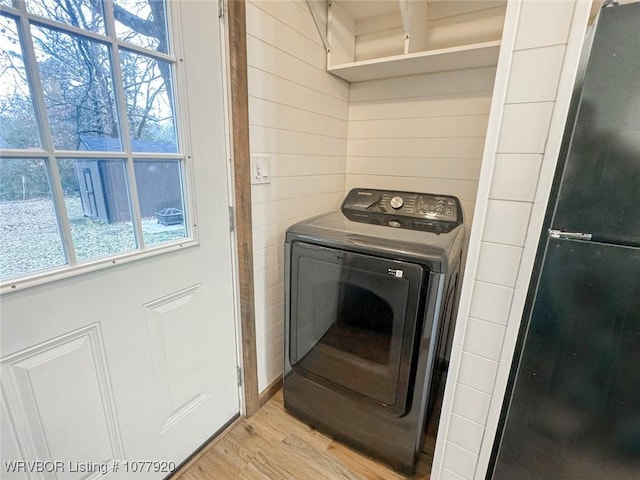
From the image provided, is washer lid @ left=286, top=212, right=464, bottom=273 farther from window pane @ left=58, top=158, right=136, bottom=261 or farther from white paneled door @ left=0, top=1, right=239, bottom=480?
window pane @ left=58, top=158, right=136, bottom=261

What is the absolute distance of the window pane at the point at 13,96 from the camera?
2.25 feet

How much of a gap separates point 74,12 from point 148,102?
0.25m

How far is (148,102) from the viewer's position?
964 mm

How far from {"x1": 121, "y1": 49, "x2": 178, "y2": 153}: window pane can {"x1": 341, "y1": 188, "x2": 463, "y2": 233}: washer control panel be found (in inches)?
35.1

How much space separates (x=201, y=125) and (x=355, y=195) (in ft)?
3.20

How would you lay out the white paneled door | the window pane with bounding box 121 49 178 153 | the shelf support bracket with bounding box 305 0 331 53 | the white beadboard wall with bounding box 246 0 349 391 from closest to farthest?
1. the white paneled door
2. the window pane with bounding box 121 49 178 153
3. the white beadboard wall with bounding box 246 0 349 391
4. the shelf support bracket with bounding box 305 0 331 53

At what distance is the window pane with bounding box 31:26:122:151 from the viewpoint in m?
0.75

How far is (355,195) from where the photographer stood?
1829 millimetres

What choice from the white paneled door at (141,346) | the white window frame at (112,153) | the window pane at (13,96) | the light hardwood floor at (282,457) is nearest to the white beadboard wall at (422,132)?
the white paneled door at (141,346)

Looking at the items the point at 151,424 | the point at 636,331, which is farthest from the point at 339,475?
the point at 636,331

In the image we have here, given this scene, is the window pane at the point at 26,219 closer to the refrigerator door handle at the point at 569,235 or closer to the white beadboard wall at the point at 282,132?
the white beadboard wall at the point at 282,132

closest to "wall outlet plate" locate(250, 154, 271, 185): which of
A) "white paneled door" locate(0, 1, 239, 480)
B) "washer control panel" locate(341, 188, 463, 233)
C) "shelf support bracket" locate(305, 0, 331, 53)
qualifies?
"white paneled door" locate(0, 1, 239, 480)

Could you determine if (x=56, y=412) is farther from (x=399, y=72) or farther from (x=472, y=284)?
(x=399, y=72)

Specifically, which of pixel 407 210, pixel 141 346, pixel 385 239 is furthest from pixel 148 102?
pixel 407 210
